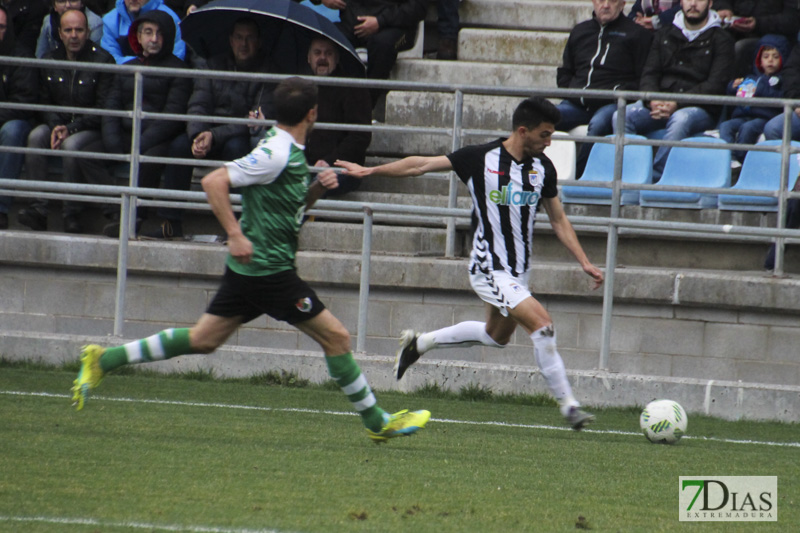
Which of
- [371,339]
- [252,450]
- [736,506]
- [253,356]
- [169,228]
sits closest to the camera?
[736,506]

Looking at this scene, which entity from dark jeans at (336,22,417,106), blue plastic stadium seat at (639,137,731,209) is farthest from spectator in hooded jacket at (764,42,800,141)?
dark jeans at (336,22,417,106)

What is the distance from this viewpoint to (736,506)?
5059mm

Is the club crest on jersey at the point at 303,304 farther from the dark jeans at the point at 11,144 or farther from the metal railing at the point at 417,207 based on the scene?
the dark jeans at the point at 11,144

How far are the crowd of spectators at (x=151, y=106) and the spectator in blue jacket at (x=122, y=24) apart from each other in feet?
0.09

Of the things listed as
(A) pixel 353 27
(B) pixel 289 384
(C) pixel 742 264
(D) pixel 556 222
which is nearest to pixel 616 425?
(D) pixel 556 222

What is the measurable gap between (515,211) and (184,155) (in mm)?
5158

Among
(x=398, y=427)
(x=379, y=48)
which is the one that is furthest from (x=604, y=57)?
(x=398, y=427)

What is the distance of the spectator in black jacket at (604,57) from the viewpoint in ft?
37.0

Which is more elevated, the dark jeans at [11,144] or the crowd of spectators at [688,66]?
the crowd of spectators at [688,66]

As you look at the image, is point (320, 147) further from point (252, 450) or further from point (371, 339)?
point (252, 450)

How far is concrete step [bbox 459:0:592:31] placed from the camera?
13.9m

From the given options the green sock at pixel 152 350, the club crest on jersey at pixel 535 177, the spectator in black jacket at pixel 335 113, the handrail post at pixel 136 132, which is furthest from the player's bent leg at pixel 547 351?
the handrail post at pixel 136 132

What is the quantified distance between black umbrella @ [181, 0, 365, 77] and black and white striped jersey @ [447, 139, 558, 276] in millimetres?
4047

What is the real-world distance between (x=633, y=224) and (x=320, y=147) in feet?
12.6
